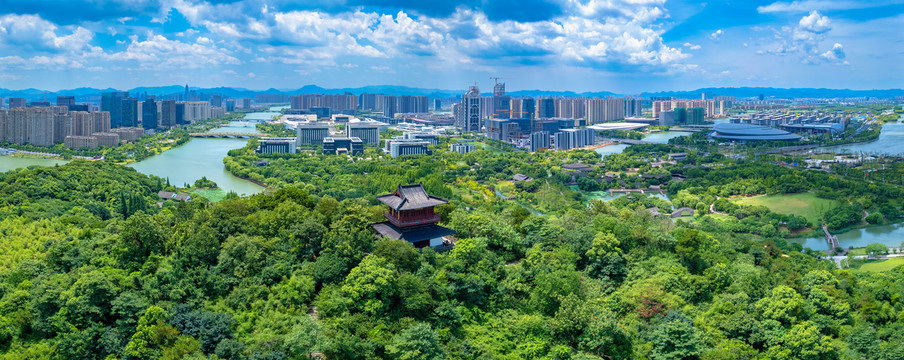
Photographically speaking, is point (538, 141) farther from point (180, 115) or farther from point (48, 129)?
point (180, 115)

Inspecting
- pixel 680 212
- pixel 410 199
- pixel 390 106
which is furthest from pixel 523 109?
pixel 410 199

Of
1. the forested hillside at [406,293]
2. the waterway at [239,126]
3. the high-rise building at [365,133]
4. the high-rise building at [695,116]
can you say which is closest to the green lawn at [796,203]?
the forested hillside at [406,293]

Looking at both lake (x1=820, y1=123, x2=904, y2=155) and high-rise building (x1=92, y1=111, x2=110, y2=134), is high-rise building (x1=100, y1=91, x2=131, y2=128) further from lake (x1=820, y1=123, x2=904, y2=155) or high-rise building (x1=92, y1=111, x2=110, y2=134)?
lake (x1=820, y1=123, x2=904, y2=155)

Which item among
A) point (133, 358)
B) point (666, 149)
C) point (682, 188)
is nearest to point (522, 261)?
point (133, 358)

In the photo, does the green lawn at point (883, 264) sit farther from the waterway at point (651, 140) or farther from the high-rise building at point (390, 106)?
the high-rise building at point (390, 106)

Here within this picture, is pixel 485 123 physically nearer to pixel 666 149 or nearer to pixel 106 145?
pixel 666 149
